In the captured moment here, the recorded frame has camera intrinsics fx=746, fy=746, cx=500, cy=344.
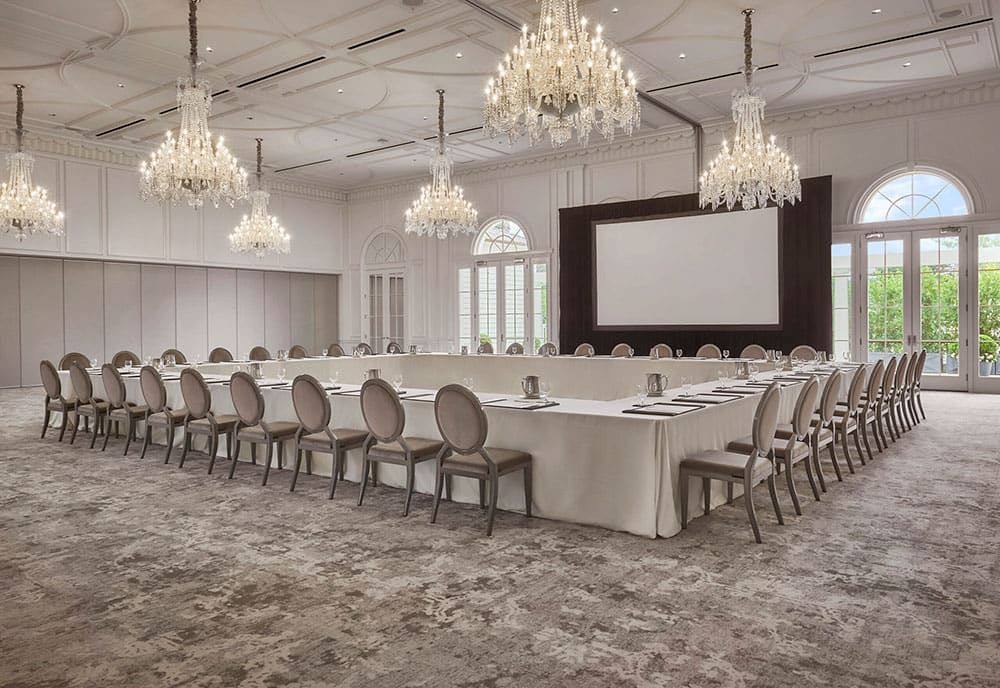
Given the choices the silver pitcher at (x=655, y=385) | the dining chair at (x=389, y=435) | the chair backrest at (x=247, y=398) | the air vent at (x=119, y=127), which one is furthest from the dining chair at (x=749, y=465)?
the air vent at (x=119, y=127)

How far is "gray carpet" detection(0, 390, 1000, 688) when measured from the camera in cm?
265

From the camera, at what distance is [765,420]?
4293 mm

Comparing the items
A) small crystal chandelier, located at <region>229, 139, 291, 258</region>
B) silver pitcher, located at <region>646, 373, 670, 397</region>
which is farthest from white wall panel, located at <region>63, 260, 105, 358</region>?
silver pitcher, located at <region>646, 373, 670, 397</region>

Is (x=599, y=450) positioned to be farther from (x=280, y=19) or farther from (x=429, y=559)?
(x=280, y=19)

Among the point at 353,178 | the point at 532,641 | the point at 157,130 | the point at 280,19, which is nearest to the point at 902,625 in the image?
the point at 532,641

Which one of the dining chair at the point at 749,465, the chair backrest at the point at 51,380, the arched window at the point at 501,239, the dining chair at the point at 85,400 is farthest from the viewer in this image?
the arched window at the point at 501,239

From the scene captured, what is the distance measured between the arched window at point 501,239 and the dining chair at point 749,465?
33.8 ft

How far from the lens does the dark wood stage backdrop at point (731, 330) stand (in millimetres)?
10977

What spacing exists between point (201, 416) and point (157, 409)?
2.39 feet

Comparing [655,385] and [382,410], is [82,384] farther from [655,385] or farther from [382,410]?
[655,385]

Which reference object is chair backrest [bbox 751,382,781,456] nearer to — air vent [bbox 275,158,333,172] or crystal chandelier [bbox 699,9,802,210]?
crystal chandelier [bbox 699,9,802,210]

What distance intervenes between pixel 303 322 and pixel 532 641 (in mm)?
14589

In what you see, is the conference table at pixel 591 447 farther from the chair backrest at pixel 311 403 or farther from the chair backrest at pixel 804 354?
the chair backrest at pixel 804 354

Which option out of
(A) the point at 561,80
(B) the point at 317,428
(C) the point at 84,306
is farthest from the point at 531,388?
(C) the point at 84,306
